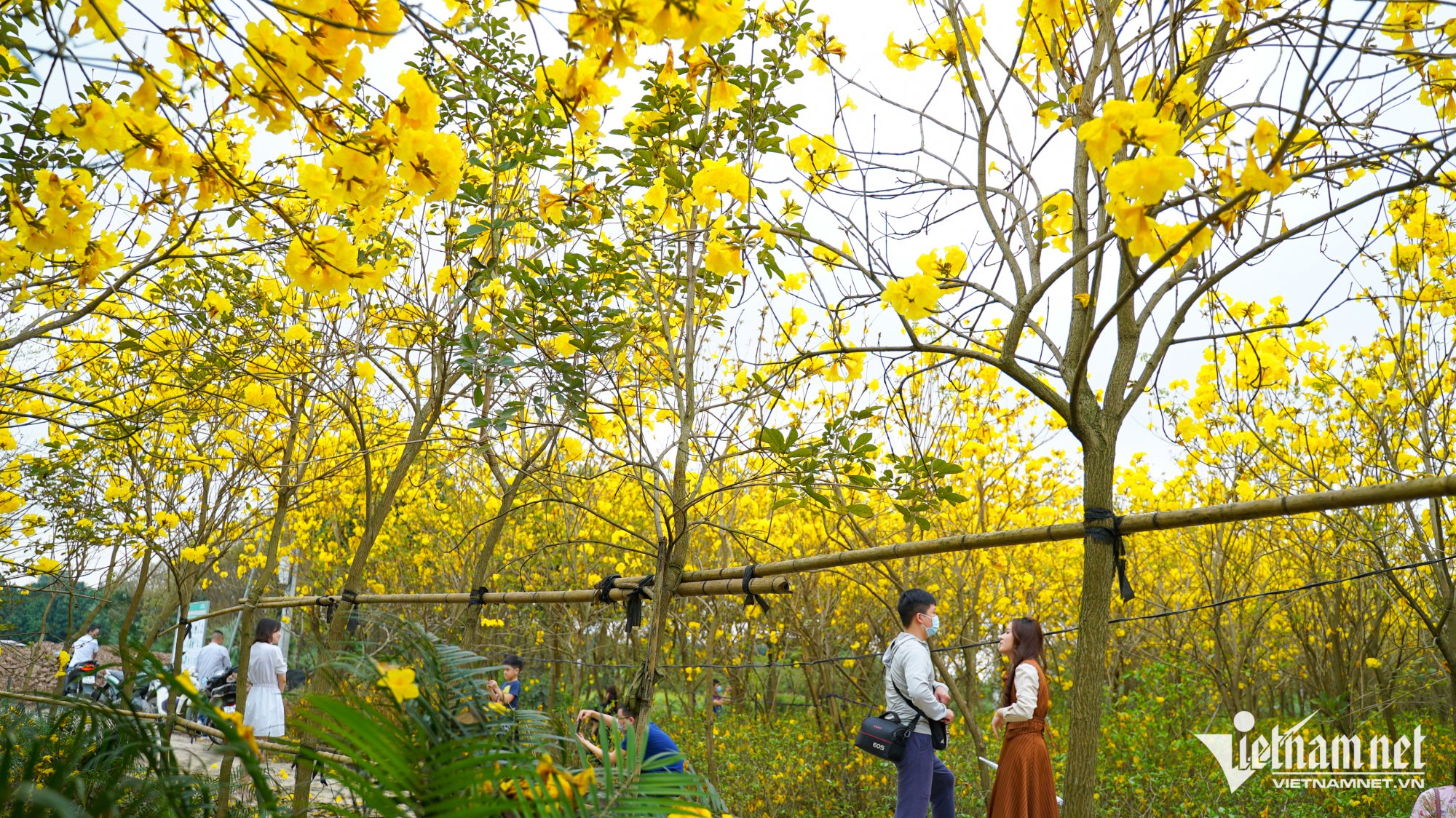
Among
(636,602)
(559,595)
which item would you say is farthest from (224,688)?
(636,602)

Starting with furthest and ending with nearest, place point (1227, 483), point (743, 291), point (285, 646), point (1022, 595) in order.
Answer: point (285, 646) → point (1022, 595) → point (1227, 483) → point (743, 291)

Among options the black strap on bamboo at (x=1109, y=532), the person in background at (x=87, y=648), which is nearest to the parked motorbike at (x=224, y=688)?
the person in background at (x=87, y=648)

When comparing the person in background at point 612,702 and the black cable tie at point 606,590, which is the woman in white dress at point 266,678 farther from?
the black cable tie at point 606,590

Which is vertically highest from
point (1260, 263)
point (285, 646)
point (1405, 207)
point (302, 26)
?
point (1405, 207)

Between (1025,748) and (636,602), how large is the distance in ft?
5.87

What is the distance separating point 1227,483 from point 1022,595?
1593 mm

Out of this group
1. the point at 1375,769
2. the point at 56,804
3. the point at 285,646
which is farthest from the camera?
→ the point at 285,646

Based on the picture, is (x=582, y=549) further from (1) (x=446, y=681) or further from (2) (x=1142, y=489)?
Result: (1) (x=446, y=681)

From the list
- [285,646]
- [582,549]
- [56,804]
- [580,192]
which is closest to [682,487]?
[580,192]

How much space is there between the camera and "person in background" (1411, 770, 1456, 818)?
3.47 metres

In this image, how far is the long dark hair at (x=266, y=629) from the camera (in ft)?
18.5

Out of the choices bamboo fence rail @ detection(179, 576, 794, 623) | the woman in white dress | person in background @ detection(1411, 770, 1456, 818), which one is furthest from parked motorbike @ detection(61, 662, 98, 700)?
person in background @ detection(1411, 770, 1456, 818)

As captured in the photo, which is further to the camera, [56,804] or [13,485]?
[13,485]

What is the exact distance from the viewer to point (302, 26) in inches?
53.0
